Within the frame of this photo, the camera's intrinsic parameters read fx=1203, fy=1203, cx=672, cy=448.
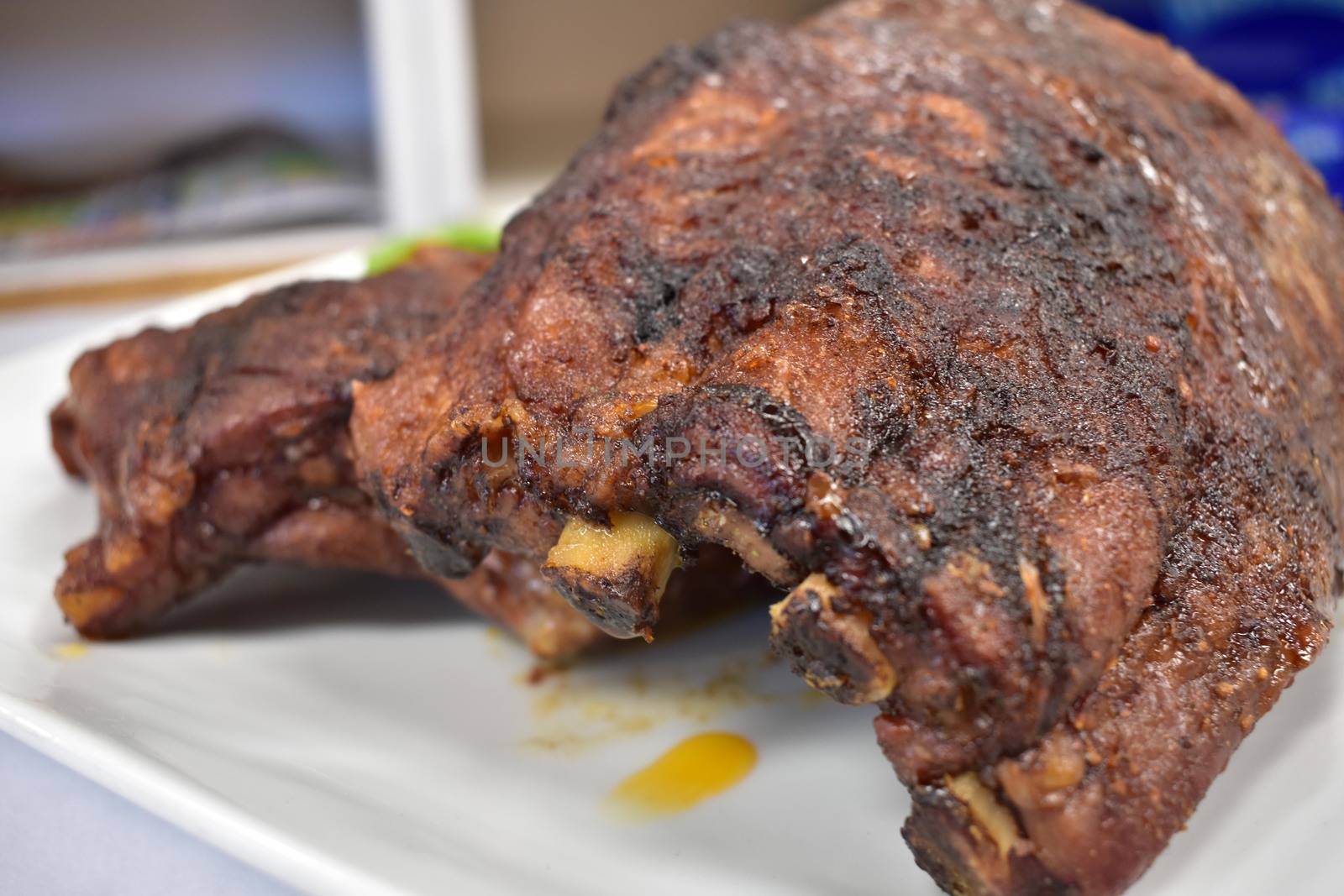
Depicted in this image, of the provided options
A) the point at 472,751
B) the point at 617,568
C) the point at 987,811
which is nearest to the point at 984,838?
the point at 987,811

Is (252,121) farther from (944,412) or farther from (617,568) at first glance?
(944,412)

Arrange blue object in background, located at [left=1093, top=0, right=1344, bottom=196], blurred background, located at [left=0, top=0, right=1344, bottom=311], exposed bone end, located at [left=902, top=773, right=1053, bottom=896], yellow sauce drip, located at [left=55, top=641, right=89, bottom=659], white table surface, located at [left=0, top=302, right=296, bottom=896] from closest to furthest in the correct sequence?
1. exposed bone end, located at [left=902, top=773, right=1053, bottom=896]
2. white table surface, located at [left=0, top=302, right=296, bottom=896]
3. yellow sauce drip, located at [left=55, top=641, right=89, bottom=659]
4. blurred background, located at [left=0, top=0, right=1344, bottom=311]
5. blue object in background, located at [left=1093, top=0, right=1344, bottom=196]

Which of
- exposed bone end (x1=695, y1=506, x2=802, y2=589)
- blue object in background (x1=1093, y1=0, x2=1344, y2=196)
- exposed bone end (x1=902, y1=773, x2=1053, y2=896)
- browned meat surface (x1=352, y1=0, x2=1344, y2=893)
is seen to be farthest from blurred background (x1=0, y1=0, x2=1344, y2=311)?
exposed bone end (x1=902, y1=773, x2=1053, y2=896)

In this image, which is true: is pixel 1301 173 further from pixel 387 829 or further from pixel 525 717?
pixel 387 829

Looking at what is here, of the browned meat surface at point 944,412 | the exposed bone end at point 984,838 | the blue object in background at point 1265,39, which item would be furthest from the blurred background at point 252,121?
the exposed bone end at point 984,838

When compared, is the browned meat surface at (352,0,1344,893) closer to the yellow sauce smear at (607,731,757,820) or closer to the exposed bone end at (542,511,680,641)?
the exposed bone end at (542,511,680,641)

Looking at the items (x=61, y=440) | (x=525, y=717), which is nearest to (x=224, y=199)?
(x=61, y=440)
